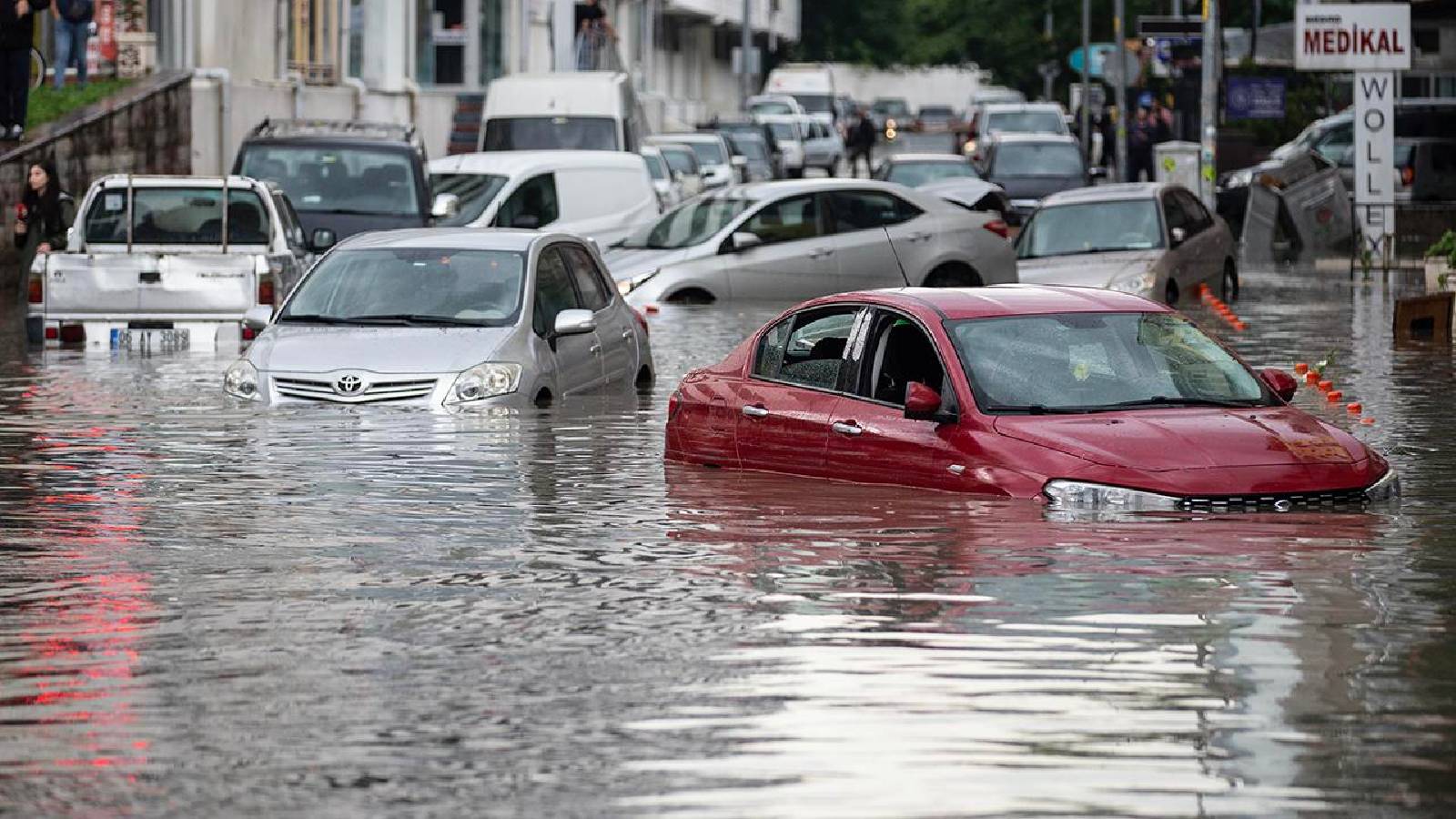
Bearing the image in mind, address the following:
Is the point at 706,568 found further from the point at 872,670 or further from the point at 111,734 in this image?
the point at 111,734

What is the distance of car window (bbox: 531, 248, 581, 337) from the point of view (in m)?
16.5

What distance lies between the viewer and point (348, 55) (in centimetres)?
4672

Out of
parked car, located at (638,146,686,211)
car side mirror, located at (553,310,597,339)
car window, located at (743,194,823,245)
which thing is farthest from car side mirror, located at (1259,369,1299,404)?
parked car, located at (638,146,686,211)

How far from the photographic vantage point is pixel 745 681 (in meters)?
7.96

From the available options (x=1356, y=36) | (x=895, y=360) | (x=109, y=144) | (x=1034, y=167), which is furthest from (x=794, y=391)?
(x=1034, y=167)

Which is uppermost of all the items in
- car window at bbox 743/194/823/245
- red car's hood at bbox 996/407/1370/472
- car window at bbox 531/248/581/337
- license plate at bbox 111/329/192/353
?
car window at bbox 743/194/823/245

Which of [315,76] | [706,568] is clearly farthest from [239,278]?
[315,76]

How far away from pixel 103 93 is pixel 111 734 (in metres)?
28.2

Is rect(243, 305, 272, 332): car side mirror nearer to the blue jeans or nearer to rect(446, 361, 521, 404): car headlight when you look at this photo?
rect(446, 361, 521, 404): car headlight

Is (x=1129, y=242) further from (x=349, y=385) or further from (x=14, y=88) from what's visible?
(x=349, y=385)

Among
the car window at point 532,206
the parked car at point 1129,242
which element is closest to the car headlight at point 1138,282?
the parked car at point 1129,242

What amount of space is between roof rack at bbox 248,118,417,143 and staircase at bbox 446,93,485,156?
19.6 meters

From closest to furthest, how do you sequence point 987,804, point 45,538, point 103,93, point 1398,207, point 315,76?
point 987,804, point 45,538, point 103,93, point 1398,207, point 315,76

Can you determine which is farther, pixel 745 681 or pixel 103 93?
pixel 103 93
